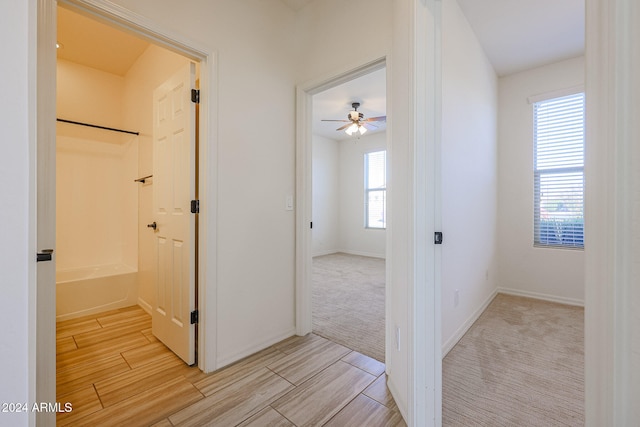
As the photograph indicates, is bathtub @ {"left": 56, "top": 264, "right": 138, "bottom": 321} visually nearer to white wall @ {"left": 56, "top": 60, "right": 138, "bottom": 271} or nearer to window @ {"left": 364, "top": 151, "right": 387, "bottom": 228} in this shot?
white wall @ {"left": 56, "top": 60, "right": 138, "bottom": 271}

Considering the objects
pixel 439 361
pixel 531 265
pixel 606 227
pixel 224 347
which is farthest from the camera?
pixel 531 265

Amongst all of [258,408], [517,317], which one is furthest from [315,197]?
[258,408]

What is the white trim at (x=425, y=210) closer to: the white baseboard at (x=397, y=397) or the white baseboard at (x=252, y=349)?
the white baseboard at (x=397, y=397)

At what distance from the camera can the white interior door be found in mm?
1902

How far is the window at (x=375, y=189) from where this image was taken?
6164mm

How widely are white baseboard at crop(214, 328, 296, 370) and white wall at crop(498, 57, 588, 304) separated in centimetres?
319

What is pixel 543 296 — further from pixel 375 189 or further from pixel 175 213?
pixel 175 213

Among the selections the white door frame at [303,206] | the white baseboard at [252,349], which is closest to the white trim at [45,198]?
the white baseboard at [252,349]

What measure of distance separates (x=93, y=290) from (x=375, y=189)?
17.5 feet

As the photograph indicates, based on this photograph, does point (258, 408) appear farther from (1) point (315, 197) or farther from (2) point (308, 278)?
(1) point (315, 197)

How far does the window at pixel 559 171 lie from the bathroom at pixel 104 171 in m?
4.53

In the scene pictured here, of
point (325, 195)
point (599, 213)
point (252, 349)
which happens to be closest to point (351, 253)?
point (325, 195)
